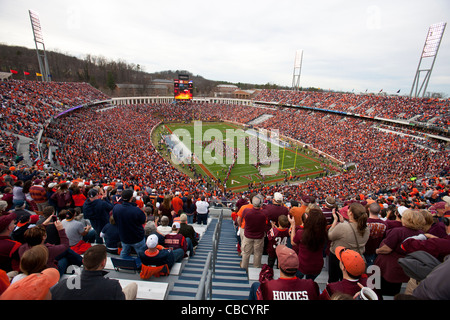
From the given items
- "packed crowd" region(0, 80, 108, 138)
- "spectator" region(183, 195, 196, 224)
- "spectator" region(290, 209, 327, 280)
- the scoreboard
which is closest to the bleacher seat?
"spectator" region(290, 209, 327, 280)

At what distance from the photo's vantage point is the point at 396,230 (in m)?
3.27

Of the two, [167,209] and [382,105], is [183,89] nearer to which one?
[382,105]

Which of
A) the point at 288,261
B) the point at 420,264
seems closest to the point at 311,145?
the point at 420,264

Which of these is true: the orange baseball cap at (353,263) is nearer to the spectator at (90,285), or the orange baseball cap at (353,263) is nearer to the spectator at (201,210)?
the spectator at (90,285)


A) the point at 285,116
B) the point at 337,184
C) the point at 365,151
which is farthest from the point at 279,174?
the point at 285,116

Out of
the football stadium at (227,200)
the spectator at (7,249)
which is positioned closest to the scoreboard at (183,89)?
the football stadium at (227,200)

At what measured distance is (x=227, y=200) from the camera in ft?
52.1

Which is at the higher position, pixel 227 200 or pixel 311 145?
pixel 227 200

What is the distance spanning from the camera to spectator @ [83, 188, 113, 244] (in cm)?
512

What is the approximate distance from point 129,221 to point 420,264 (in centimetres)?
455

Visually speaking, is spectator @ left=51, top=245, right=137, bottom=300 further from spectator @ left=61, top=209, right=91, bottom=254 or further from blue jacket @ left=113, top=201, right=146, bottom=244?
spectator @ left=61, top=209, right=91, bottom=254

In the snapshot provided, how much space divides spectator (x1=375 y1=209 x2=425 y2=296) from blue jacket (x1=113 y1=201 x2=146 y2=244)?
14.1 feet

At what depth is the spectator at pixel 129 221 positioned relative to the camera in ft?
13.9

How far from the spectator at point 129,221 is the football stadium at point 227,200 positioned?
28 millimetres
